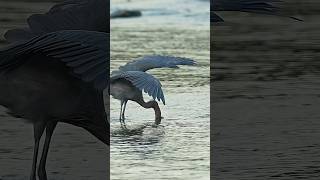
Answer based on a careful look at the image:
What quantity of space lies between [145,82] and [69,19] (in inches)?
13.8

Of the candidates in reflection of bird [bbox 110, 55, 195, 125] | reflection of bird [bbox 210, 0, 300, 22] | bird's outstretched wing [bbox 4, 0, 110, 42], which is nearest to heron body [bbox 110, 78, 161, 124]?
reflection of bird [bbox 110, 55, 195, 125]

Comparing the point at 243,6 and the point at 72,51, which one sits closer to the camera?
the point at 72,51

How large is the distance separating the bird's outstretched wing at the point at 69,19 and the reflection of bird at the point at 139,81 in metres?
0.16

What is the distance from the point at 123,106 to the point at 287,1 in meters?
0.70

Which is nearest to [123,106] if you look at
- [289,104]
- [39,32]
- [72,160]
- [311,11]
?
[72,160]

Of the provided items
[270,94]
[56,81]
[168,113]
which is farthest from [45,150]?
[270,94]

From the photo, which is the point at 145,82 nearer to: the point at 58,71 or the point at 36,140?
the point at 58,71

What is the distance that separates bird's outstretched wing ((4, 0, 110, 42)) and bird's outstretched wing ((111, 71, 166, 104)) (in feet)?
0.55

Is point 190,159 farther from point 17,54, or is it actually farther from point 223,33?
point 17,54

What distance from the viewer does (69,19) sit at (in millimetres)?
2148

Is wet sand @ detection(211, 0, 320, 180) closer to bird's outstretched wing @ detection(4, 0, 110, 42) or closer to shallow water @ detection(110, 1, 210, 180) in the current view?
shallow water @ detection(110, 1, 210, 180)

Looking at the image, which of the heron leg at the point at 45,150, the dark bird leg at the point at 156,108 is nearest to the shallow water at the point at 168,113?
the dark bird leg at the point at 156,108

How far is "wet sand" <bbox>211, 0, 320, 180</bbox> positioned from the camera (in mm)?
2176

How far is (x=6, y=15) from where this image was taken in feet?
6.89
